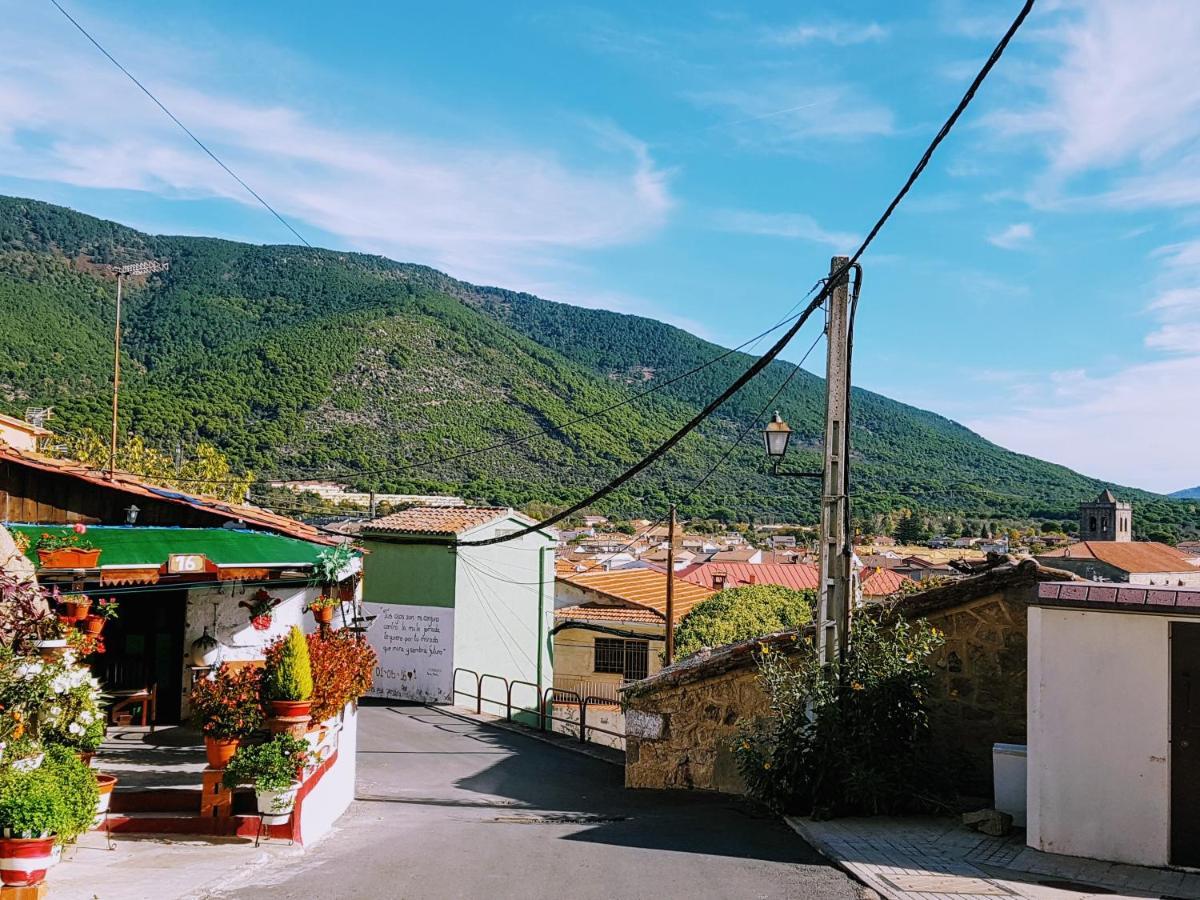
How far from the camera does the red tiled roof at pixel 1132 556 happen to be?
2539 inches

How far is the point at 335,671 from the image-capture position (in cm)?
898

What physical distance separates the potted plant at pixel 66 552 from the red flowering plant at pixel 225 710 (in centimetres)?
148

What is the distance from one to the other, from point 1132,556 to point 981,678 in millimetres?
67103

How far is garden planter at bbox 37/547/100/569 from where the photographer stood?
26.8ft

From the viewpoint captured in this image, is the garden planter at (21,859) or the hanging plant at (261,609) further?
the hanging plant at (261,609)

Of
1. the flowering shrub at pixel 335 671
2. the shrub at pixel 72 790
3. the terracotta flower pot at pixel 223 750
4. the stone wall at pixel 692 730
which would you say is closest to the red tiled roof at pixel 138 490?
the flowering shrub at pixel 335 671

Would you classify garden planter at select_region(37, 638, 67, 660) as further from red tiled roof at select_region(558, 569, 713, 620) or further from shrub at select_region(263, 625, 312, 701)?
red tiled roof at select_region(558, 569, 713, 620)

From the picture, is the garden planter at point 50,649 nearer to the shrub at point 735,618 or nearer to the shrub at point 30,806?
the shrub at point 30,806

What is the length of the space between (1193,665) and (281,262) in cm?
11481

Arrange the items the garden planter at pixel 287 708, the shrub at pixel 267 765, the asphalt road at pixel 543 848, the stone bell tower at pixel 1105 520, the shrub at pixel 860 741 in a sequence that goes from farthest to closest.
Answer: the stone bell tower at pixel 1105 520
the shrub at pixel 860 741
the garden planter at pixel 287 708
the shrub at pixel 267 765
the asphalt road at pixel 543 848

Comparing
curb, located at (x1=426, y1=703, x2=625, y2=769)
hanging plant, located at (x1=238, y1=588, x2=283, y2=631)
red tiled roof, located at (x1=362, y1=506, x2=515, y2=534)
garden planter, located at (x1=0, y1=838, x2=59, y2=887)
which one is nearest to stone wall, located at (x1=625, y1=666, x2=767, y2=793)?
curb, located at (x1=426, y1=703, x2=625, y2=769)

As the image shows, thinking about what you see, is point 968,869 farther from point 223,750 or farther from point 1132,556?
point 1132,556

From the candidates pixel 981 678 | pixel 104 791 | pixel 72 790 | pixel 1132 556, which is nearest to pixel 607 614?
pixel 981 678

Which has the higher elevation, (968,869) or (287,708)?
(287,708)
